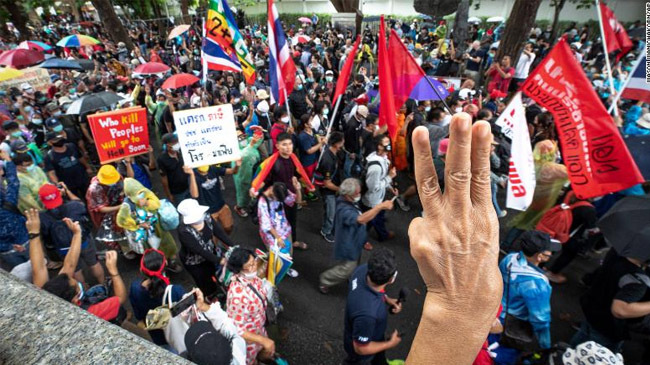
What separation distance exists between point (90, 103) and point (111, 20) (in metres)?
12.1

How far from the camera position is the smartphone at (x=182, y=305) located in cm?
266

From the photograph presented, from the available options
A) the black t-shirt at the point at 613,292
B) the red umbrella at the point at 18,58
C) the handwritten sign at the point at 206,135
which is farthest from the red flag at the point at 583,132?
the red umbrella at the point at 18,58

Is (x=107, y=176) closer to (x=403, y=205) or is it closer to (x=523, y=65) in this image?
(x=403, y=205)

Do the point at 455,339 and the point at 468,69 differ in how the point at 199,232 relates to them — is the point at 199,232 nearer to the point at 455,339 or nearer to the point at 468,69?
the point at 455,339

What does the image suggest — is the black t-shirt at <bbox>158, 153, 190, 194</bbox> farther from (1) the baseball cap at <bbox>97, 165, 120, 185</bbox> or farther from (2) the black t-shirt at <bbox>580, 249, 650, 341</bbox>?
(2) the black t-shirt at <bbox>580, 249, 650, 341</bbox>

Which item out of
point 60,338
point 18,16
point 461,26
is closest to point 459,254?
point 60,338

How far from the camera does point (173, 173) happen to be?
5105 millimetres

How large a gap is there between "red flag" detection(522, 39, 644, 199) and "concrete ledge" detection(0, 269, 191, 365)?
3876 millimetres

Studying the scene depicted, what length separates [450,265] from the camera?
1.08m

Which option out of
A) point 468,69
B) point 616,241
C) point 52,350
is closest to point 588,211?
point 616,241

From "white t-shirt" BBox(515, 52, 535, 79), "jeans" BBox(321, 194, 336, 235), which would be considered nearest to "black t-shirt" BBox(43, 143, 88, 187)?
"jeans" BBox(321, 194, 336, 235)

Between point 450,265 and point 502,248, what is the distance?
4.95m

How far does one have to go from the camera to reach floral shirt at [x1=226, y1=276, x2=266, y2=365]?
292 cm

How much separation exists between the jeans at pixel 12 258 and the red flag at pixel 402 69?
17.2 feet
